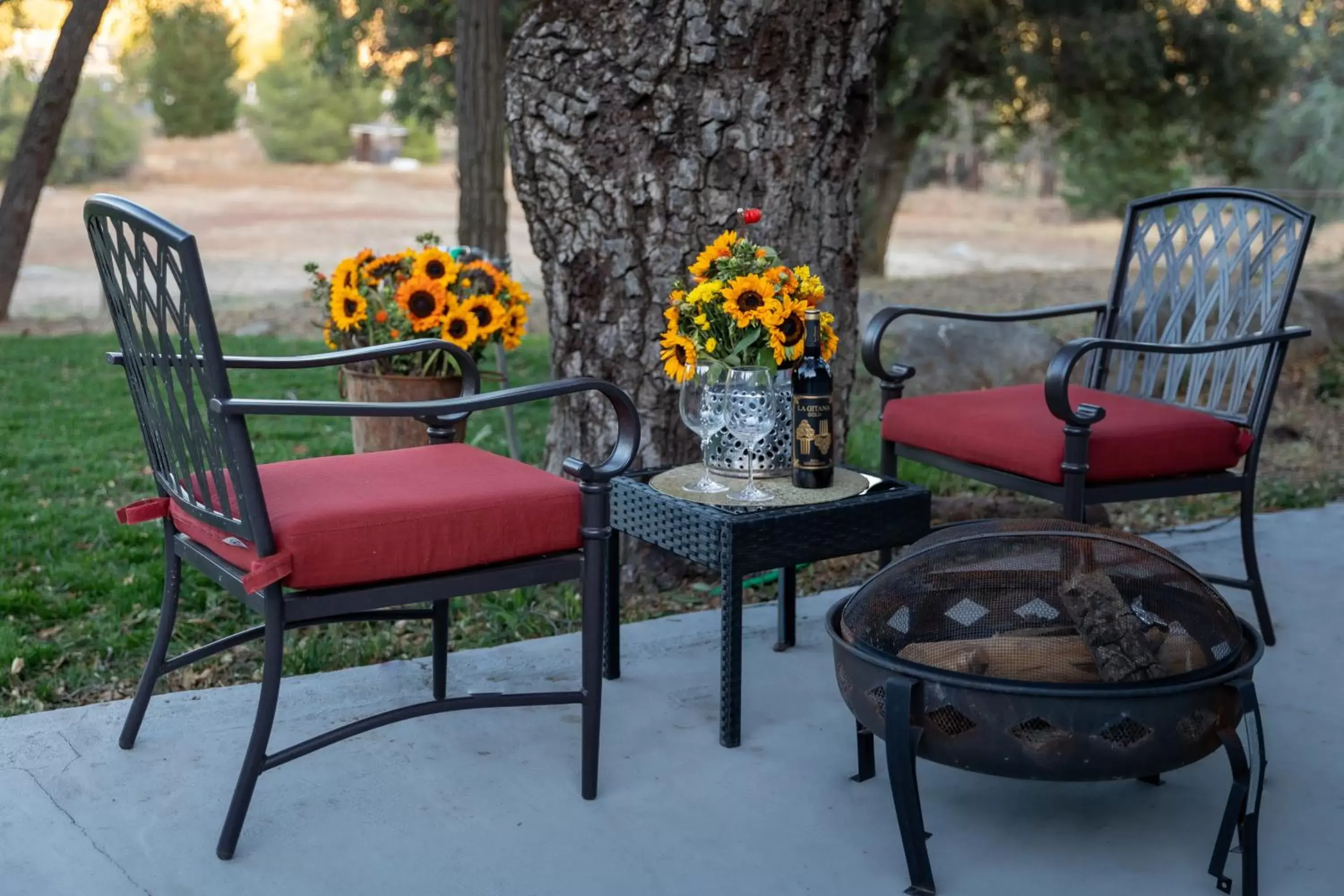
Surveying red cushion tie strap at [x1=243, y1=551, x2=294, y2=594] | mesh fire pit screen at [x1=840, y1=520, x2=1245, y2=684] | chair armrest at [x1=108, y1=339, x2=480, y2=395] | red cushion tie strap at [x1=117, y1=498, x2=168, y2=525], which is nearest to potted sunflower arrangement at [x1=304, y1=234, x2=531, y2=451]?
chair armrest at [x1=108, y1=339, x2=480, y2=395]

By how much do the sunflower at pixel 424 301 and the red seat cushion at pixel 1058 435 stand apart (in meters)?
1.30

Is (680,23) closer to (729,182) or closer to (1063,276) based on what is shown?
(729,182)

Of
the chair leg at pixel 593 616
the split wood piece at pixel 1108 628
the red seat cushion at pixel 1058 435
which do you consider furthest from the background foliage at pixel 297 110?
the split wood piece at pixel 1108 628

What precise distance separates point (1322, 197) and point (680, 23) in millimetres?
12677

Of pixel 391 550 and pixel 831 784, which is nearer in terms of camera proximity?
pixel 391 550

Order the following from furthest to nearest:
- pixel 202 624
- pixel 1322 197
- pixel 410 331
→ pixel 1322 197 < pixel 410 331 < pixel 202 624

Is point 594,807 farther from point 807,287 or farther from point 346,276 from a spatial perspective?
point 346,276

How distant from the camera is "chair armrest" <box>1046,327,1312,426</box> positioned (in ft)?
10.1

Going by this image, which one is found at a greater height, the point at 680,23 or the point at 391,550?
the point at 680,23

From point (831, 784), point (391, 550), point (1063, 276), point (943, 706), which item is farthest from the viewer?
point (1063, 276)

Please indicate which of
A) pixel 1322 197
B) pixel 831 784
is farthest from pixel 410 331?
→ pixel 1322 197

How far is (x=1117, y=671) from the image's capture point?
2.29 meters

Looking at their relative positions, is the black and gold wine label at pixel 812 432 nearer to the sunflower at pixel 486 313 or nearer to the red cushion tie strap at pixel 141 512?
the red cushion tie strap at pixel 141 512

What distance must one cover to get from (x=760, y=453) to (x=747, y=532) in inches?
13.1
